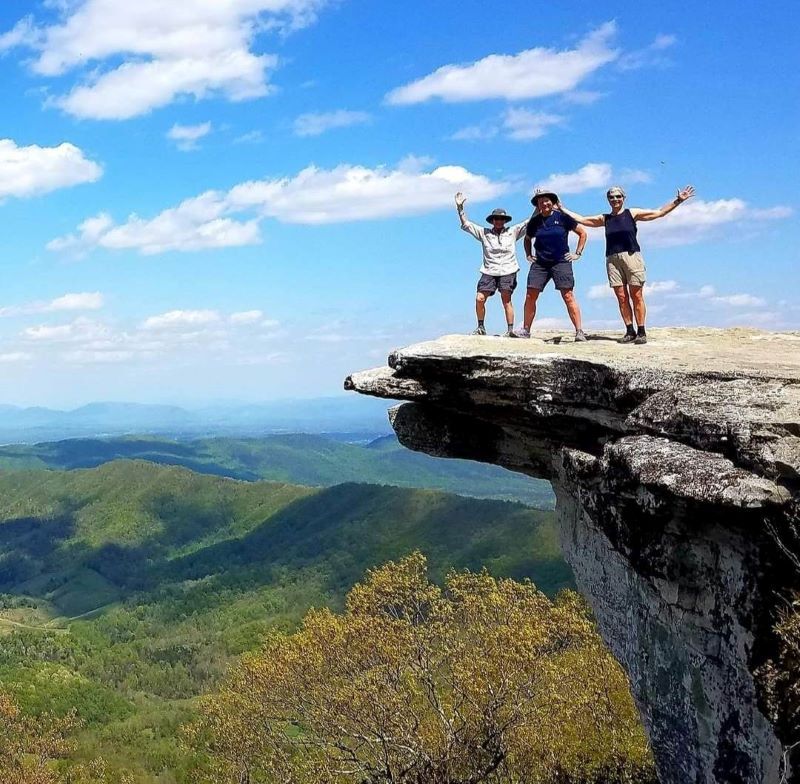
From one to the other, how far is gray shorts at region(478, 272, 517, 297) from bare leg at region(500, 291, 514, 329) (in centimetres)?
15

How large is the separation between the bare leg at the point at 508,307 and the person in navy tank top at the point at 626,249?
2426mm

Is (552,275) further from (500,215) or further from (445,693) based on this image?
(445,693)

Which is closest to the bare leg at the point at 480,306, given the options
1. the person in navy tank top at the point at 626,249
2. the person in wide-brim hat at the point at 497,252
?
the person in wide-brim hat at the point at 497,252

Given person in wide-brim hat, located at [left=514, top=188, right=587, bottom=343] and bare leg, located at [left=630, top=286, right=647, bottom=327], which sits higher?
person in wide-brim hat, located at [left=514, top=188, right=587, bottom=343]

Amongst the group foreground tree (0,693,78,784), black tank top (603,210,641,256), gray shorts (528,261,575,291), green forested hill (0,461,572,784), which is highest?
black tank top (603,210,641,256)

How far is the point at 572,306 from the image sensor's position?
53.9ft

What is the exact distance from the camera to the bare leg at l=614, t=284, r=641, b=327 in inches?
620

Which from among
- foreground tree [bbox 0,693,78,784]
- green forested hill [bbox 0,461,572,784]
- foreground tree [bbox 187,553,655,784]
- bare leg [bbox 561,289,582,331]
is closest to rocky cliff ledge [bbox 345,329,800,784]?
bare leg [bbox 561,289,582,331]

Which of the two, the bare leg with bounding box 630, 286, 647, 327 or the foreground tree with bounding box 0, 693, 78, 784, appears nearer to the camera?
the bare leg with bounding box 630, 286, 647, 327

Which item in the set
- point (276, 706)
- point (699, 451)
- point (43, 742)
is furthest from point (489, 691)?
point (43, 742)

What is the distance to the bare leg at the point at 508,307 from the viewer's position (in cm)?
1727

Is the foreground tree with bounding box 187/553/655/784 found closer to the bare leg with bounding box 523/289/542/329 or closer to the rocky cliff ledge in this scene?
the rocky cliff ledge

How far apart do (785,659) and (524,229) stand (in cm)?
998

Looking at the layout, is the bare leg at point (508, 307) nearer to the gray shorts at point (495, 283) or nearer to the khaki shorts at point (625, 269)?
the gray shorts at point (495, 283)
